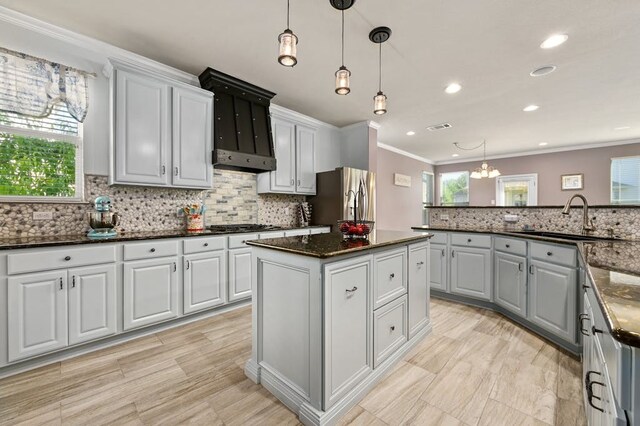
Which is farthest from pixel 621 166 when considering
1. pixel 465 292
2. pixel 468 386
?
pixel 468 386

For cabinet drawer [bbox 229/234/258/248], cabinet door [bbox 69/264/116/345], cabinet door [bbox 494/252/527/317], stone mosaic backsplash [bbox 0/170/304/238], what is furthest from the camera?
cabinet drawer [bbox 229/234/258/248]

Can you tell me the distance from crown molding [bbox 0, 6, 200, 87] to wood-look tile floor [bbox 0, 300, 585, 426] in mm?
2762

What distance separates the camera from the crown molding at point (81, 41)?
2.25m

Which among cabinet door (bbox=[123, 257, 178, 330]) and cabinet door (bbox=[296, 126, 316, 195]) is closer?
cabinet door (bbox=[123, 257, 178, 330])

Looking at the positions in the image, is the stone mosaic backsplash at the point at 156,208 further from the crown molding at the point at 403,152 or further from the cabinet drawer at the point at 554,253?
the cabinet drawer at the point at 554,253

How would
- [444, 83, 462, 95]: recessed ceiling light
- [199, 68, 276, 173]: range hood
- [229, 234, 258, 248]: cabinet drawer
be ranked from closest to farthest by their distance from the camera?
1. [229, 234, 258, 248]: cabinet drawer
2. [199, 68, 276, 173]: range hood
3. [444, 83, 462, 95]: recessed ceiling light

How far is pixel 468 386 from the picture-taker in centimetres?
183

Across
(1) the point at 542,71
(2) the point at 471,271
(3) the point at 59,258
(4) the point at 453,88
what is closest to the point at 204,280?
(3) the point at 59,258

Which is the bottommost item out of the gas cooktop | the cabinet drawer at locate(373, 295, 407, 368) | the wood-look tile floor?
the wood-look tile floor

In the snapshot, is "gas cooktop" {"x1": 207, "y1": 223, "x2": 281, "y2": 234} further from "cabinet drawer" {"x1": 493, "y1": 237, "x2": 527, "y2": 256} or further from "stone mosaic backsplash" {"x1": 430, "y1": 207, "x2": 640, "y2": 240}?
"cabinet drawer" {"x1": 493, "y1": 237, "x2": 527, "y2": 256}

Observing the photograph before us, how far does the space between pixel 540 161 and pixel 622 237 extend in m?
5.89

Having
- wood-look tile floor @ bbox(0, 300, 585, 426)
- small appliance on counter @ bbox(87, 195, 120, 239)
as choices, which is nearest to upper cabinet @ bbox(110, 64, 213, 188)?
small appliance on counter @ bbox(87, 195, 120, 239)

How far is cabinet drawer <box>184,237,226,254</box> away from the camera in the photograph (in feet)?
9.06

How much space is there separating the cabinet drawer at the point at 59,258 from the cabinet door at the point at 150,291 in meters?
0.19
